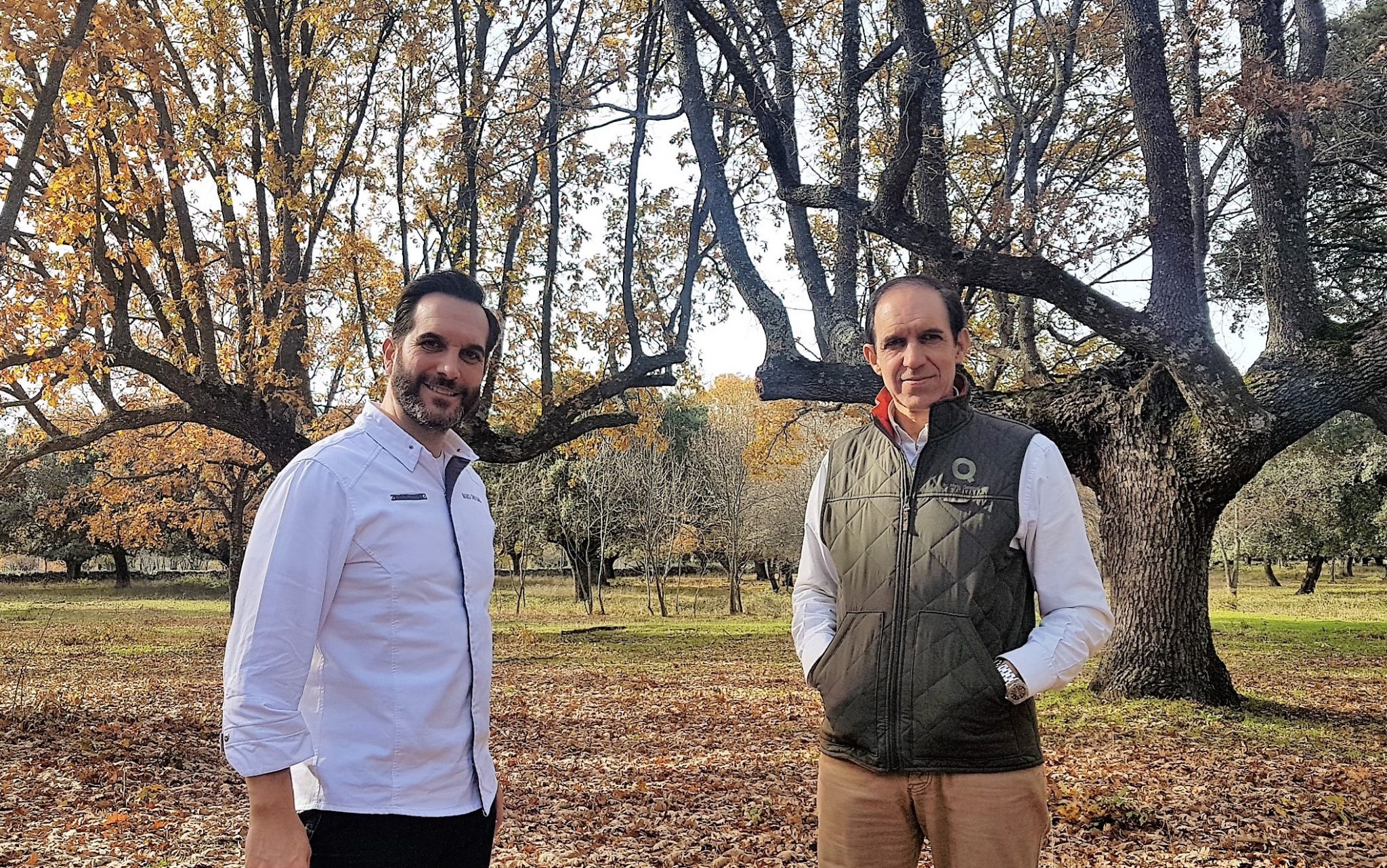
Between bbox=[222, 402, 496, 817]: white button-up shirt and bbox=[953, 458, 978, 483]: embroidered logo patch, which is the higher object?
bbox=[953, 458, 978, 483]: embroidered logo patch

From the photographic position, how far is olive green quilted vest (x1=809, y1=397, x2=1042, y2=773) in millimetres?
2223

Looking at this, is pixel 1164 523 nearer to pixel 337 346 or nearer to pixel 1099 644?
pixel 1099 644

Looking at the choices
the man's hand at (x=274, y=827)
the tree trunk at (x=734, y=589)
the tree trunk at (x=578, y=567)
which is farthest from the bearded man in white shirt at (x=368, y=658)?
the tree trunk at (x=578, y=567)

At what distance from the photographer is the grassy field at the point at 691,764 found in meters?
5.27

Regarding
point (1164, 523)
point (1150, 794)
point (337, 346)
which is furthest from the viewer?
point (337, 346)

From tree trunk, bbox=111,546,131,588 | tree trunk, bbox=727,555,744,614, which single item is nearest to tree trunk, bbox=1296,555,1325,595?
tree trunk, bbox=727,555,744,614

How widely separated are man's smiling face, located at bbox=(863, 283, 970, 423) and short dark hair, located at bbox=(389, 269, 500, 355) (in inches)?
40.9

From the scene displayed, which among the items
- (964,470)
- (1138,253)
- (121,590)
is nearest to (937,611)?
(964,470)

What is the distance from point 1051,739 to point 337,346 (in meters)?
12.0

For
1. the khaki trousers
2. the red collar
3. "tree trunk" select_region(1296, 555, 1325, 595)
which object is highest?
the red collar

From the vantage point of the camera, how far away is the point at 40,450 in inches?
482

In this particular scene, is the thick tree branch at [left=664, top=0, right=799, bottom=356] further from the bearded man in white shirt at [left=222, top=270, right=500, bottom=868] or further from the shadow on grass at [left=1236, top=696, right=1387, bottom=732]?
the bearded man in white shirt at [left=222, top=270, right=500, bottom=868]

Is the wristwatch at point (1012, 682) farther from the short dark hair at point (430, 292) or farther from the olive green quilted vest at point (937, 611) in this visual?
the short dark hair at point (430, 292)

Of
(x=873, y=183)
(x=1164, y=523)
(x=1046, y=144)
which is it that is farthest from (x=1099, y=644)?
(x=873, y=183)
